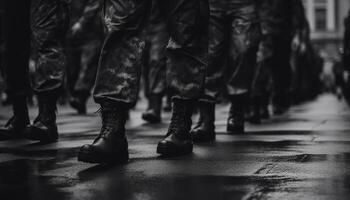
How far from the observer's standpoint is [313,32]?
89750 mm

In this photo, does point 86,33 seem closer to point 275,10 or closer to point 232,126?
point 275,10

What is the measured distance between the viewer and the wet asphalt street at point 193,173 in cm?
242

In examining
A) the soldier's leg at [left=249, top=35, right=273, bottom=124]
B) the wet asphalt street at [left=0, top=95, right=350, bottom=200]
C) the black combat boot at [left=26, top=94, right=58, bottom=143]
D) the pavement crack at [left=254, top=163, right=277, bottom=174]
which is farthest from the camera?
the soldier's leg at [left=249, top=35, right=273, bottom=124]

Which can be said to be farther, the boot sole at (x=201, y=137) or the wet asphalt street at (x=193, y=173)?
the boot sole at (x=201, y=137)

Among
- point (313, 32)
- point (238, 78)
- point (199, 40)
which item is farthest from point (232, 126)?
point (313, 32)

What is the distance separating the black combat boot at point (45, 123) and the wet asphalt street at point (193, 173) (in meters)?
0.10

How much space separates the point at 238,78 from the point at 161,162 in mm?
2262

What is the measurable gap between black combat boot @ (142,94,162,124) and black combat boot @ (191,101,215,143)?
222cm

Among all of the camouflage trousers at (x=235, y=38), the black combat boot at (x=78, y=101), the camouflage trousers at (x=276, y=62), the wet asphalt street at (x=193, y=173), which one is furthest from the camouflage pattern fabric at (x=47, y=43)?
the black combat boot at (x=78, y=101)

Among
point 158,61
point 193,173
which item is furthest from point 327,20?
point 193,173

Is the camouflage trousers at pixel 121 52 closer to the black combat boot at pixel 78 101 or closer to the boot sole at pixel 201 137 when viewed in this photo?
the boot sole at pixel 201 137

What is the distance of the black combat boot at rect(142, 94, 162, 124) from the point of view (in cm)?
697

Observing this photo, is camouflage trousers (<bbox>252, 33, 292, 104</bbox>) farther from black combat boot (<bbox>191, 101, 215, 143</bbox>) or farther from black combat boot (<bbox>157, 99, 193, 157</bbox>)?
black combat boot (<bbox>157, 99, 193, 157</bbox>)

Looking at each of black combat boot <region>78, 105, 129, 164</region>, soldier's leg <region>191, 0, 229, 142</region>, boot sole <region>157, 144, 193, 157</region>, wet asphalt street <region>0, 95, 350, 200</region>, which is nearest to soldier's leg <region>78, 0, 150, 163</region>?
black combat boot <region>78, 105, 129, 164</region>
